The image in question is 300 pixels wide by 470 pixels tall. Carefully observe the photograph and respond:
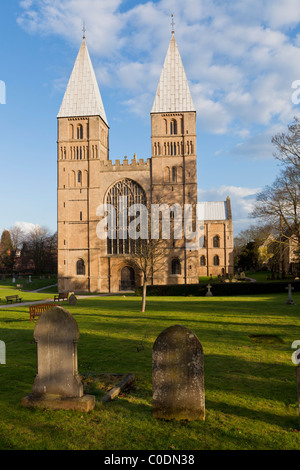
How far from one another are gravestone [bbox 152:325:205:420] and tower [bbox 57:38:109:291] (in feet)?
117

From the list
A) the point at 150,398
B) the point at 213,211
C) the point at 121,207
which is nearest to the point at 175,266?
the point at 121,207

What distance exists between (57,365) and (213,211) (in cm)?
5599

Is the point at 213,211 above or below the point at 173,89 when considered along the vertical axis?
below

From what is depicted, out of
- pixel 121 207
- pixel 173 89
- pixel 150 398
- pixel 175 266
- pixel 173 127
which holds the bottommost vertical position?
pixel 150 398

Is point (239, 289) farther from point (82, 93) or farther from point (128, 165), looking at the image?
point (82, 93)

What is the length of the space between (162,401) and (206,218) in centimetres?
5499

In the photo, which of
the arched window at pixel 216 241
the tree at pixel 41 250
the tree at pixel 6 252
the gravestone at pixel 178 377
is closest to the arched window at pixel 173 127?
the arched window at pixel 216 241

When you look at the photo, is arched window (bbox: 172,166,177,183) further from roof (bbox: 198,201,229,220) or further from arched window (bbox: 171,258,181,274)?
roof (bbox: 198,201,229,220)

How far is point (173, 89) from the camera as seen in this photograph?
41.8m

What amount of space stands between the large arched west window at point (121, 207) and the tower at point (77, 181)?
6.56ft

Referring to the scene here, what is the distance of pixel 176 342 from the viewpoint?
5.88m

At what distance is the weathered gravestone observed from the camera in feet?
20.7

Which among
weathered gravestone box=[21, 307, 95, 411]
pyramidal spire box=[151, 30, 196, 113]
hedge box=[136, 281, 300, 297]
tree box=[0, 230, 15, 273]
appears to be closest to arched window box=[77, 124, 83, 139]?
pyramidal spire box=[151, 30, 196, 113]
